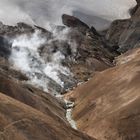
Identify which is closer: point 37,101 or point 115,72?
point 37,101

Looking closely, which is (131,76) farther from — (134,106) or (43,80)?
(43,80)

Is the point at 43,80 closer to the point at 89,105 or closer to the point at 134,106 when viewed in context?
the point at 89,105

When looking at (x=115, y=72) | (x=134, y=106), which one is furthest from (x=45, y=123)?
(x=115, y=72)

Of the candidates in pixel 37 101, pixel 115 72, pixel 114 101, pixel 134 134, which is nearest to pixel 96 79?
pixel 115 72

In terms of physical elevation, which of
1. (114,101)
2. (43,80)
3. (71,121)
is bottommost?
(43,80)

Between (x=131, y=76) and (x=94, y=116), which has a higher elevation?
(x=131, y=76)

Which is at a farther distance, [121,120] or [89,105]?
[89,105]

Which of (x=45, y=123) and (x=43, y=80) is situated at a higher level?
(x=45, y=123)

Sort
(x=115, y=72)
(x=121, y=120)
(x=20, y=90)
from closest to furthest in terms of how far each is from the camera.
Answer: (x=121, y=120)
(x=20, y=90)
(x=115, y=72)

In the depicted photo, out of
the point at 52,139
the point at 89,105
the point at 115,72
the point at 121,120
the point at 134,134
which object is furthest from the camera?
the point at 115,72
